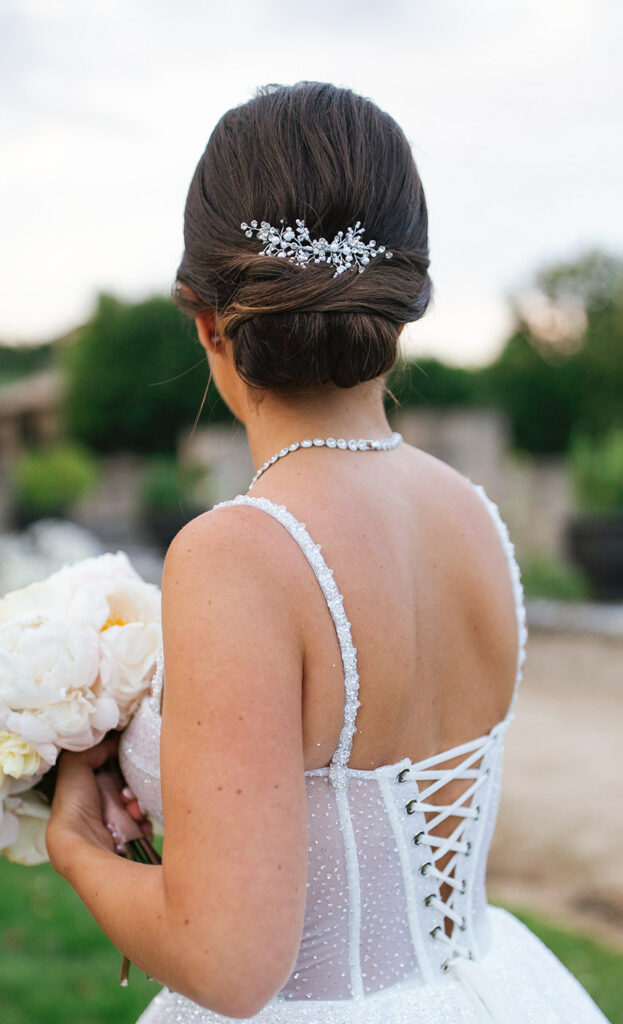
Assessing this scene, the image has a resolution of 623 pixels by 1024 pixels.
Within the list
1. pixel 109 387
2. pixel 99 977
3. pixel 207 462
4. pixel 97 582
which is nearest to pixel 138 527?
pixel 207 462

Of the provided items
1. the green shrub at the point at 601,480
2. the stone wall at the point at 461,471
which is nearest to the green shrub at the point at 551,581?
the stone wall at the point at 461,471

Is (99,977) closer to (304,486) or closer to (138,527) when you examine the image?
(304,486)

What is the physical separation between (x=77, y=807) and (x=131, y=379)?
17.0 meters

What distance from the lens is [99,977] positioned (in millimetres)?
3635

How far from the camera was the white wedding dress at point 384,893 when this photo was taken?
4.51ft

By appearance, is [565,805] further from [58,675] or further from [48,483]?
[48,483]

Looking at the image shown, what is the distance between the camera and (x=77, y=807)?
5.07 feet

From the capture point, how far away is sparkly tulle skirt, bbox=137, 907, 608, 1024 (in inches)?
56.7

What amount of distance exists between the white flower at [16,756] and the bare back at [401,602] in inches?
19.7

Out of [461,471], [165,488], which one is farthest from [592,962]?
[165,488]

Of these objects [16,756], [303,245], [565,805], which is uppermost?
[303,245]

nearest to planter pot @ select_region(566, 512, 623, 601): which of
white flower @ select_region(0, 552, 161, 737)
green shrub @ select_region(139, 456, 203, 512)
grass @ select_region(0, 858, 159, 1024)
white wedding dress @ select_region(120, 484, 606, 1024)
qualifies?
green shrub @ select_region(139, 456, 203, 512)

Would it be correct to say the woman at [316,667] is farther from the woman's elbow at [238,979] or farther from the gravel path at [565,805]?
the gravel path at [565,805]

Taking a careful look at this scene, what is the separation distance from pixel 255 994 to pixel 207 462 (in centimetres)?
1263
